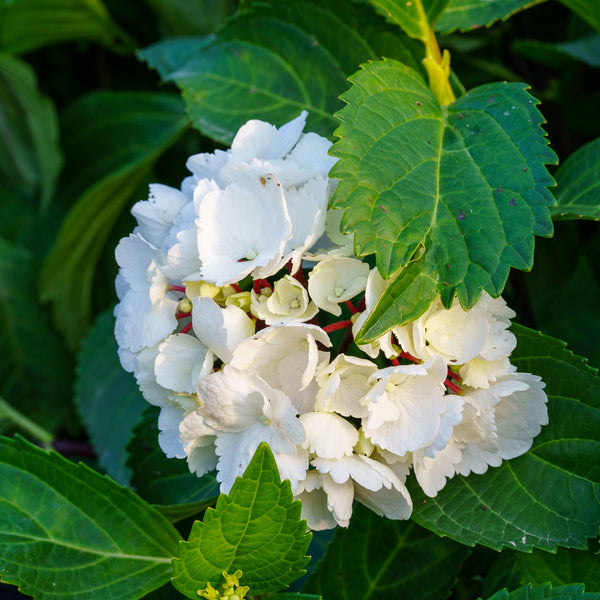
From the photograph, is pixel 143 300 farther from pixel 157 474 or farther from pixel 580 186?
pixel 580 186

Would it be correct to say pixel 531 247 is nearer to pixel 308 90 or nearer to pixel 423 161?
pixel 423 161

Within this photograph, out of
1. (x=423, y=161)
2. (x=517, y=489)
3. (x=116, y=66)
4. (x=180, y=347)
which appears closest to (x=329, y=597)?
(x=517, y=489)

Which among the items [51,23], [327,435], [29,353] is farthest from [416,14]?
[29,353]

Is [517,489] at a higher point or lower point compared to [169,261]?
lower

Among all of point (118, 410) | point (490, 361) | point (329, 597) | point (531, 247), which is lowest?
point (118, 410)

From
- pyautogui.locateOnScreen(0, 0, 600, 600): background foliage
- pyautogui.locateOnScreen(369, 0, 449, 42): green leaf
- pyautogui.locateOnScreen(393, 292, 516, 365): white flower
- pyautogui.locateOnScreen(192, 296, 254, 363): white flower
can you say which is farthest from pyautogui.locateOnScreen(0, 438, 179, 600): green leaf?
pyautogui.locateOnScreen(369, 0, 449, 42): green leaf

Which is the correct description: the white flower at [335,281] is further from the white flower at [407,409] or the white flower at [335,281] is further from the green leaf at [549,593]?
the green leaf at [549,593]

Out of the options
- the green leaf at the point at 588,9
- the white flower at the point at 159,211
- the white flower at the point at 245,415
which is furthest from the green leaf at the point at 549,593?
the green leaf at the point at 588,9
